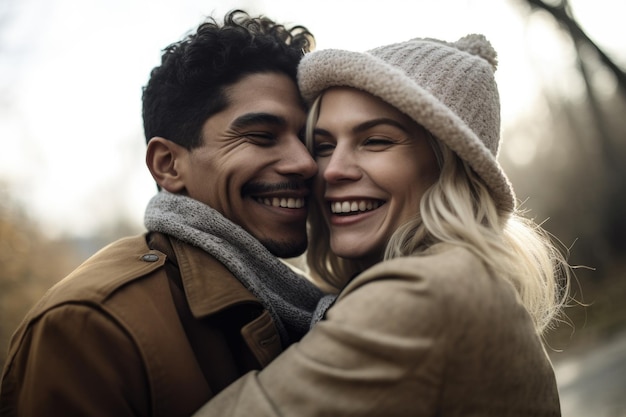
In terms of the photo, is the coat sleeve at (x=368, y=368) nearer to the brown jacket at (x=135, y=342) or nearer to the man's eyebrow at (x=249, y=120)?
the brown jacket at (x=135, y=342)

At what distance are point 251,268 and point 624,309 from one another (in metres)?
10.5

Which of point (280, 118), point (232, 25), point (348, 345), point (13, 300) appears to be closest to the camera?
point (348, 345)

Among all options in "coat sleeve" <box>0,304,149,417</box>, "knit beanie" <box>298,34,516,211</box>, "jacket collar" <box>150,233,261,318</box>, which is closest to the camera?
"coat sleeve" <box>0,304,149,417</box>

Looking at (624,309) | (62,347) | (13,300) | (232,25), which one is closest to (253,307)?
(62,347)

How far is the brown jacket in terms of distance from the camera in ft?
6.17

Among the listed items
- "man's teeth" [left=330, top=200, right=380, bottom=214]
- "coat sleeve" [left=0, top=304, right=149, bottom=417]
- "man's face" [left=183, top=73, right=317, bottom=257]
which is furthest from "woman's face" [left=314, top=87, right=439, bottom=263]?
"coat sleeve" [left=0, top=304, right=149, bottom=417]

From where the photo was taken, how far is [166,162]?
2869 mm

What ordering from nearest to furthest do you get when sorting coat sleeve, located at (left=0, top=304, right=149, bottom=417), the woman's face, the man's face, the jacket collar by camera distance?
coat sleeve, located at (left=0, top=304, right=149, bottom=417), the jacket collar, the woman's face, the man's face

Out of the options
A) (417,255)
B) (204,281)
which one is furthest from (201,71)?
(417,255)

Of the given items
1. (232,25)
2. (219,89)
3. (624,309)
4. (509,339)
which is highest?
(232,25)

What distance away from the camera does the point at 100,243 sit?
54.0ft

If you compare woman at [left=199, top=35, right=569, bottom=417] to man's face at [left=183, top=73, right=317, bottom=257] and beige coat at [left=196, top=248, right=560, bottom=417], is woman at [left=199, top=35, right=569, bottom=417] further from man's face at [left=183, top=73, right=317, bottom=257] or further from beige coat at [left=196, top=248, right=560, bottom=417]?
man's face at [left=183, top=73, right=317, bottom=257]

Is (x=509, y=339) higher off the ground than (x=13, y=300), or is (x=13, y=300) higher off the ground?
(x=509, y=339)

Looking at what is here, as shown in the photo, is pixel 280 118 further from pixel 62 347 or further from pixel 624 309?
pixel 624 309
